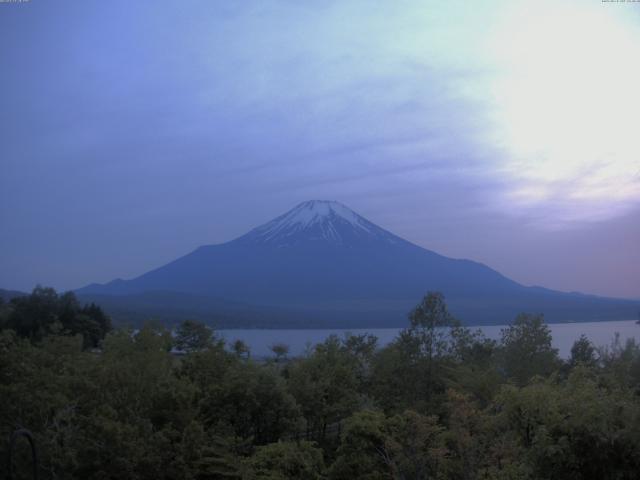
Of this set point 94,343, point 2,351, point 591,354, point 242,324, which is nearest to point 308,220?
point 242,324

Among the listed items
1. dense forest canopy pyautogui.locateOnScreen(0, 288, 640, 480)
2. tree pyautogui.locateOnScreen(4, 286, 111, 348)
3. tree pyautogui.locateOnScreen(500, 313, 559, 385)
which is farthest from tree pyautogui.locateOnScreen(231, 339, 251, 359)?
tree pyautogui.locateOnScreen(4, 286, 111, 348)

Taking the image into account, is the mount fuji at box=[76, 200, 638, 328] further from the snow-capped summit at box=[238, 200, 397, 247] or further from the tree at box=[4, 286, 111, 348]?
the tree at box=[4, 286, 111, 348]

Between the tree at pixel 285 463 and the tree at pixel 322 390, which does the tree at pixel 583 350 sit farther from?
the tree at pixel 285 463

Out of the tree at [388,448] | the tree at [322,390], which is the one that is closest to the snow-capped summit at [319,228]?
the tree at [322,390]

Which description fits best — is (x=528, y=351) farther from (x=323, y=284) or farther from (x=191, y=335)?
(x=323, y=284)

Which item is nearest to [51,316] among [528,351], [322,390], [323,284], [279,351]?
[279,351]
